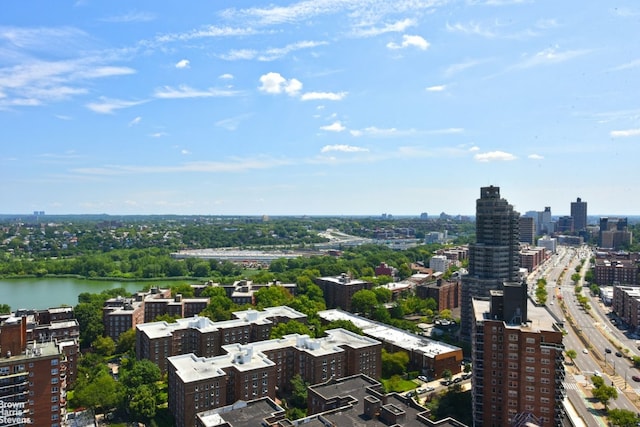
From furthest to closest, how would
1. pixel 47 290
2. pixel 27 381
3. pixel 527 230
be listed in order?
pixel 527 230
pixel 47 290
pixel 27 381

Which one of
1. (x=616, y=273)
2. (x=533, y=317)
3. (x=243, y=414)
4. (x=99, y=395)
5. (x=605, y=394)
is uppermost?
(x=533, y=317)

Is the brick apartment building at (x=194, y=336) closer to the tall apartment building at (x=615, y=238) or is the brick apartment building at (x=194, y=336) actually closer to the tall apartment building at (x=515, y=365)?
the tall apartment building at (x=515, y=365)

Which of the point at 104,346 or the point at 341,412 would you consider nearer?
the point at 341,412

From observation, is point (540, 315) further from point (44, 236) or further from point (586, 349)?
point (44, 236)

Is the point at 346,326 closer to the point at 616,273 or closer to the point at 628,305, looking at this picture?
the point at 628,305

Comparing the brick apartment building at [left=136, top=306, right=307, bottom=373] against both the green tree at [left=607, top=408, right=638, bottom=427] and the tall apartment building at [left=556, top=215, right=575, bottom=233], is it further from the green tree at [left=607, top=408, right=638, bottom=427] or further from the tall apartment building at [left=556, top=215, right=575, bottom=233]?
the tall apartment building at [left=556, top=215, right=575, bottom=233]

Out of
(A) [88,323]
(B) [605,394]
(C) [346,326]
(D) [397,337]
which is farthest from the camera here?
(A) [88,323]

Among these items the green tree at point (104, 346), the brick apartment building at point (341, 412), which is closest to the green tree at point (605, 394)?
the brick apartment building at point (341, 412)

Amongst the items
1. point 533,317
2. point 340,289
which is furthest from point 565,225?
point 533,317

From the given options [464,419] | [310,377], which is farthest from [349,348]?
[464,419]
